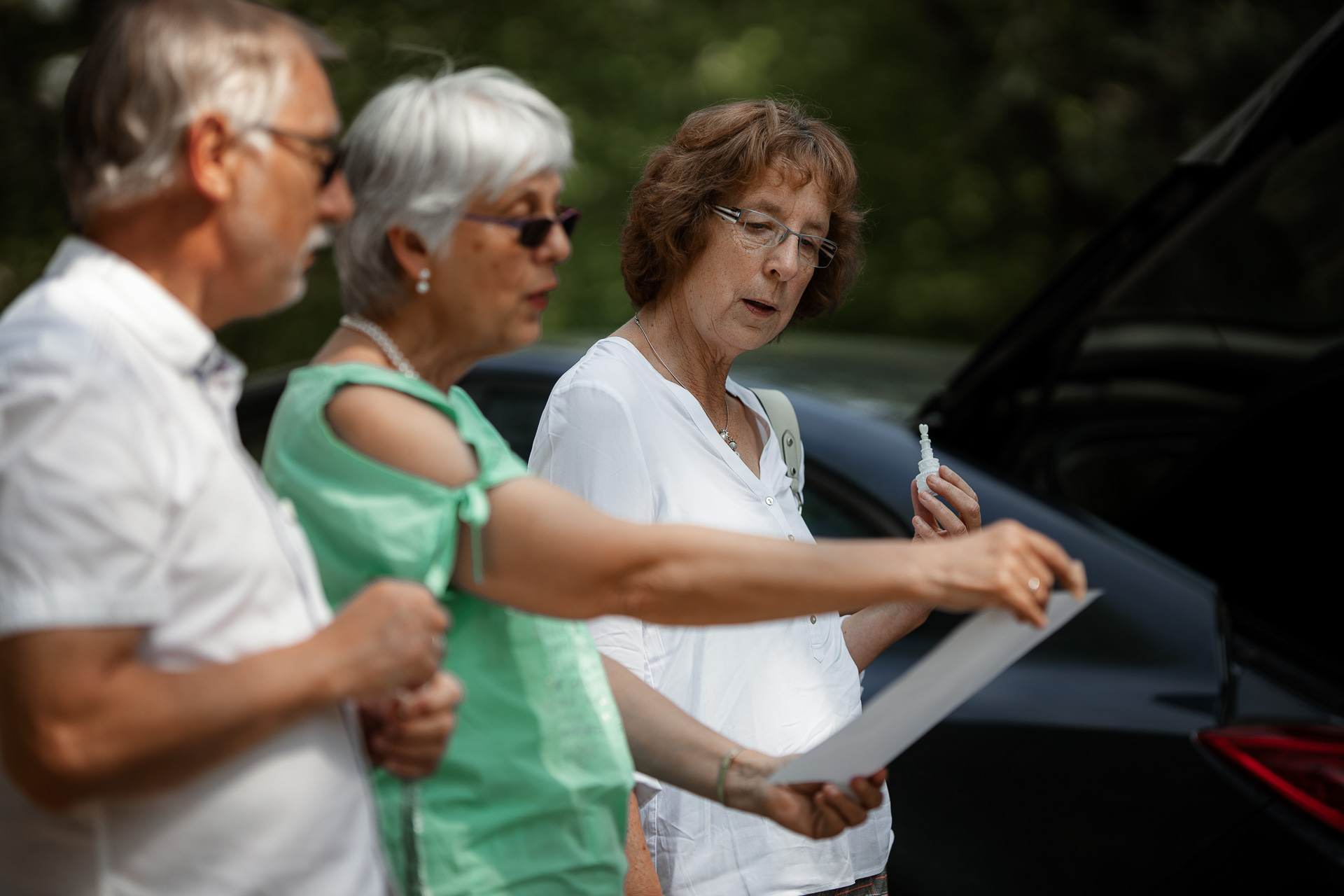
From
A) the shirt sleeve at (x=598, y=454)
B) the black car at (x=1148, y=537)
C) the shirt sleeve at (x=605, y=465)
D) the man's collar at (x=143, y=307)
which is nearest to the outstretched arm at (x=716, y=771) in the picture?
the shirt sleeve at (x=605, y=465)

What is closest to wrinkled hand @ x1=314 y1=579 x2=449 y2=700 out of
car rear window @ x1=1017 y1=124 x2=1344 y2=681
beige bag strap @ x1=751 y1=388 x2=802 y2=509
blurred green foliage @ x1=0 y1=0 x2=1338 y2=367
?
beige bag strap @ x1=751 y1=388 x2=802 y2=509

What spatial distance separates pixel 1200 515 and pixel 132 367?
2828 mm

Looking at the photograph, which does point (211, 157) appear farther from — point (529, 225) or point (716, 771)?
point (716, 771)

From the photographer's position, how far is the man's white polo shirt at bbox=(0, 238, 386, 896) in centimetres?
92

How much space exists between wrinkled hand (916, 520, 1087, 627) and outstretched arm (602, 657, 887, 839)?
304 mm

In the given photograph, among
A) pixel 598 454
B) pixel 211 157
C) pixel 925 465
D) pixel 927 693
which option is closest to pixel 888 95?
pixel 925 465

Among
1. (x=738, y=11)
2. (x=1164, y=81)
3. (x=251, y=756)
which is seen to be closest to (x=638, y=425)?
(x=251, y=756)

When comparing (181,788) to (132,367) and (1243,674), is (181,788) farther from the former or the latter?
(1243,674)

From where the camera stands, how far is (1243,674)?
7.61 feet

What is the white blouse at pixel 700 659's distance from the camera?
5.37 feet

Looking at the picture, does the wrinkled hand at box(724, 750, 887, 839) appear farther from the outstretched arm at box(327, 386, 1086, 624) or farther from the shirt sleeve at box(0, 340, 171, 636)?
the shirt sleeve at box(0, 340, 171, 636)

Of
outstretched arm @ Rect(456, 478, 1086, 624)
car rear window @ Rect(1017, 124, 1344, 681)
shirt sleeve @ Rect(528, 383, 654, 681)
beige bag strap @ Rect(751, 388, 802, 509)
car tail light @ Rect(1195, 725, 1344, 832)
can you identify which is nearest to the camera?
outstretched arm @ Rect(456, 478, 1086, 624)

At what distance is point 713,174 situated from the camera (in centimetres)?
185

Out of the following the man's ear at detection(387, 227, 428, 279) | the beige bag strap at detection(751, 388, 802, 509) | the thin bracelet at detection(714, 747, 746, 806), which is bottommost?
the thin bracelet at detection(714, 747, 746, 806)
